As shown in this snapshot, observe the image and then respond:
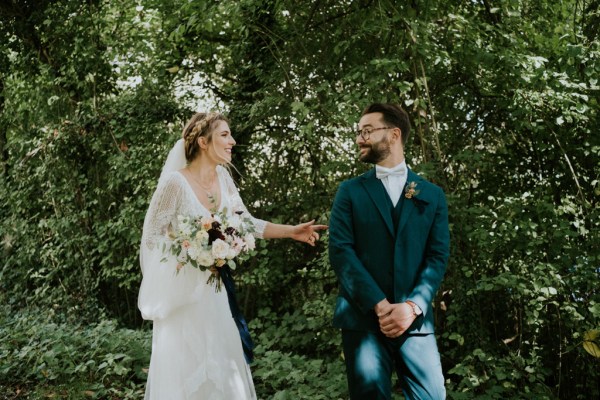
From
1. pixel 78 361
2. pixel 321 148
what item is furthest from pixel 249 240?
pixel 78 361

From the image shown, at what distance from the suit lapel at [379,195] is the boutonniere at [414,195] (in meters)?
0.11

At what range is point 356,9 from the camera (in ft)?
18.3

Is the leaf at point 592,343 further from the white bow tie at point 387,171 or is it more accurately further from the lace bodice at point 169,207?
the lace bodice at point 169,207

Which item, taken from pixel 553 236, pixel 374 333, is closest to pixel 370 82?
pixel 553 236

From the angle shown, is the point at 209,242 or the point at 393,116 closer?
the point at 393,116

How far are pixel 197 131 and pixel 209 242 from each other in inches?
27.2

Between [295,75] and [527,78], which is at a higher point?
[295,75]

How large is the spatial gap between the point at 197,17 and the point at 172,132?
6.27 ft

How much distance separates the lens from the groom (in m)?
2.98

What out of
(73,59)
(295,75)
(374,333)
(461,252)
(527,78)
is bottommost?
(374,333)

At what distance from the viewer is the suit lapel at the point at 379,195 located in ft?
10.2

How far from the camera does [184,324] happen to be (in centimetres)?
369

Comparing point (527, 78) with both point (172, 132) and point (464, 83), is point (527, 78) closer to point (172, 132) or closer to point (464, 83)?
point (464, 83)

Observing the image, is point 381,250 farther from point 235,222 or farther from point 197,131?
point 197,131
